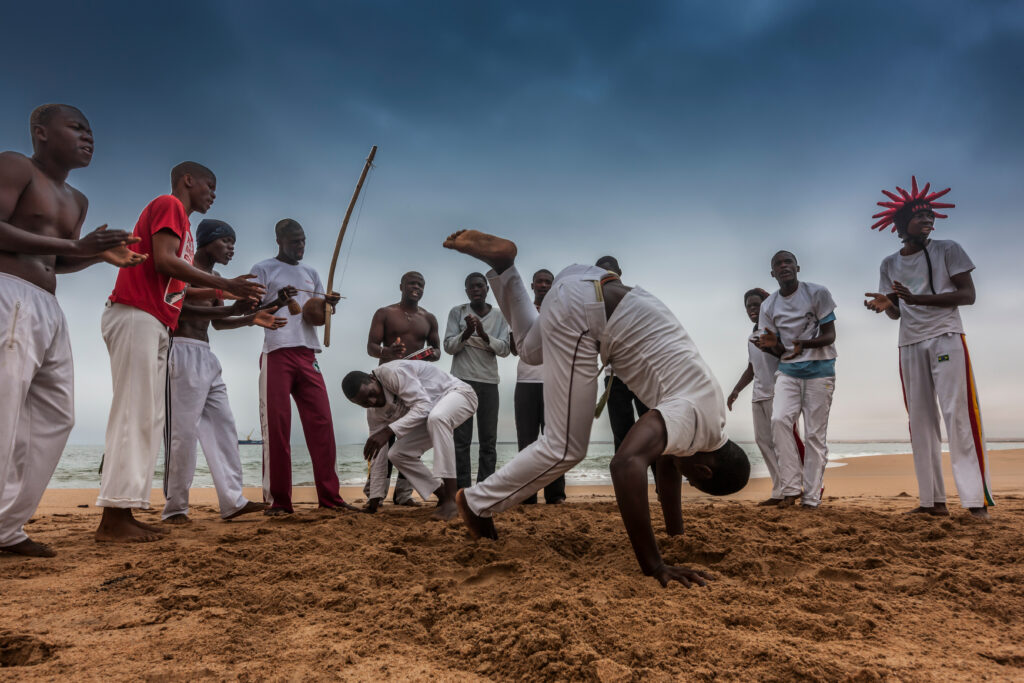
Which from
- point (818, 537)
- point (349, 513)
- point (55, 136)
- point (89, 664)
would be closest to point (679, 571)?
point (818, 537)

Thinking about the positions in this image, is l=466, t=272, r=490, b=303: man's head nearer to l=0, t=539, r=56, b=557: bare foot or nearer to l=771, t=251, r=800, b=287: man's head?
l=771, t=251, r=800, b=287: man's head

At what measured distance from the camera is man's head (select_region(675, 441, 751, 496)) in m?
2.55

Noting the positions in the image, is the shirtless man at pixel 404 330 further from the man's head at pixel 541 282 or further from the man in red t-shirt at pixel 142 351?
the man in red t-shirt at pixel 142 351

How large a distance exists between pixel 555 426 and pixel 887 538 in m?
1.81

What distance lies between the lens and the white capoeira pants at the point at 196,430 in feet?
13.7

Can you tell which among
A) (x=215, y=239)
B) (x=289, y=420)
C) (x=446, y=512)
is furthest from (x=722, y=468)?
(x=215, y=239)

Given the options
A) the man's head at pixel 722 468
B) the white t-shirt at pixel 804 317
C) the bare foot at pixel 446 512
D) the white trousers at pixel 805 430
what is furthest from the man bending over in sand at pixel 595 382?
the white t-shirt at pixel 804 317

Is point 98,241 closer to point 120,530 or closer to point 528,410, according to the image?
point 120,530

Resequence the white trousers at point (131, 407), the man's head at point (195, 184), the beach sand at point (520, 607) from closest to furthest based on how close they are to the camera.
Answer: the beach sand at point (520, 607), the white trousers at point (131, 407), the man's head at point (195, 184)

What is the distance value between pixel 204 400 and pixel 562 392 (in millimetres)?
2891

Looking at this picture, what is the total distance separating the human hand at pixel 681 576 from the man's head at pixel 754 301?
172 inches

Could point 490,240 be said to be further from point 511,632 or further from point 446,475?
point 446,475

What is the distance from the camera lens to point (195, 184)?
3.86 m

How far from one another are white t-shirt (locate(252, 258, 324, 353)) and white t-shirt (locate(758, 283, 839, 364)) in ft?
12.4
